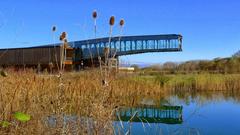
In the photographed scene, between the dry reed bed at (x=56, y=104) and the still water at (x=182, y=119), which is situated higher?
the dry reed bed at (x=56, y=104)

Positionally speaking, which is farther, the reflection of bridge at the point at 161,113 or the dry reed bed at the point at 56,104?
the reflection of bridge at the point at 161,113

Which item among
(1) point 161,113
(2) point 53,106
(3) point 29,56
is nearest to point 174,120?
(1) point 161,113

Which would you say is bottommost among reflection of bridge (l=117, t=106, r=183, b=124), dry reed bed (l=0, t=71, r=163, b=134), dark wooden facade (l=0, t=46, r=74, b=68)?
reflection of bridge (l=117, t=106, r=183, b=124)

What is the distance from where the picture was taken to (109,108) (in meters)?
3.46

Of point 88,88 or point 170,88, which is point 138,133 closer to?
point 88,88

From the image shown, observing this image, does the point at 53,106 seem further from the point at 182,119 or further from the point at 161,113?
the point at 161,113

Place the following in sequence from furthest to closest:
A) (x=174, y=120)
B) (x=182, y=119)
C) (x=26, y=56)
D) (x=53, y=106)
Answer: (x=26, y=56)
(x=182, y=119)
(x=174, y=120)
(x=53, y=106)

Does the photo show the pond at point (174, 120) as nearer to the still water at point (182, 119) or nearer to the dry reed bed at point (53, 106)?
the still water at point (182, 119)

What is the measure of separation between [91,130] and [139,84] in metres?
10.6

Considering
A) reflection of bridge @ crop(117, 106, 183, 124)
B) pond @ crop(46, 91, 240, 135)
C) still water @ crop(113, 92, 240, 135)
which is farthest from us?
reflection of bridge @ crop(117, 106, 183, 124)

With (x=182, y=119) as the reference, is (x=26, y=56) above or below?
above

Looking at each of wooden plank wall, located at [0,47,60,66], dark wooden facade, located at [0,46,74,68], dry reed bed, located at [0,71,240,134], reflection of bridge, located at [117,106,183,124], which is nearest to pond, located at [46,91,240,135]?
reflection of bridge, located at [117,106,183,124]

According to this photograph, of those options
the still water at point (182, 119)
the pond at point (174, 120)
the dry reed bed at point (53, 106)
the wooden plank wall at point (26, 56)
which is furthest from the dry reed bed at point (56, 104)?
the wooden plank wall at point (26, 56)

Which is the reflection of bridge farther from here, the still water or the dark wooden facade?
the dark wooden facade
